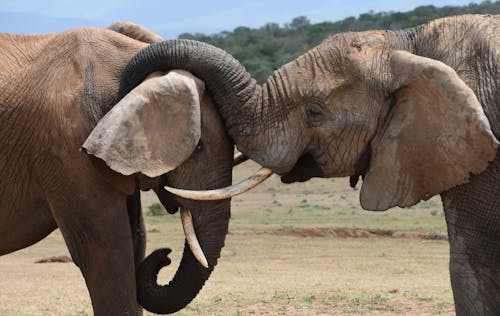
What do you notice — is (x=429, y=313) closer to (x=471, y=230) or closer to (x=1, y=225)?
(x=471, y=230)

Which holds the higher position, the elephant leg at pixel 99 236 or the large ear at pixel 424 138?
the large ear at pixel 424 138

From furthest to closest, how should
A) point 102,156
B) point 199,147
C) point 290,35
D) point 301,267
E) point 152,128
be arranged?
point 290,35 → point 301,267 → point 199,147 → point 152,128 → point 102,156

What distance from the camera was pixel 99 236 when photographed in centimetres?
841

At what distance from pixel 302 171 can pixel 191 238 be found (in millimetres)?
876

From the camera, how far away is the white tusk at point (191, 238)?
849 centimetres

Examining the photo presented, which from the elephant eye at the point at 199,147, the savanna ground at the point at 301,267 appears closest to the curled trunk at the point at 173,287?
the elephant eye at the point at 199,147

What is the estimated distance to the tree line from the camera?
5003 centimetres

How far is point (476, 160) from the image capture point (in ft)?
25.2

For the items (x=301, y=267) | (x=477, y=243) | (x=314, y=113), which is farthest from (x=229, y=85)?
(x=301, y=267)

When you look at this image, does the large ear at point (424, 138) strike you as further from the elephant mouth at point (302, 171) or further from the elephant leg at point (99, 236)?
the elephant leg at point (99, 236)

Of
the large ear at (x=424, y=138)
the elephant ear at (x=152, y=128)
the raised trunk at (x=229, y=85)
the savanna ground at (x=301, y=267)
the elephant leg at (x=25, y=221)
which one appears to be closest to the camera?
the large ear at (x=424, y=138)

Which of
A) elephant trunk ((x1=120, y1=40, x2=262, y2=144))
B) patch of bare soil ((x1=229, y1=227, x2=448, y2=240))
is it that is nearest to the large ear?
elephant trunk ((x1=120, y1=40, x2=262, y2=144))

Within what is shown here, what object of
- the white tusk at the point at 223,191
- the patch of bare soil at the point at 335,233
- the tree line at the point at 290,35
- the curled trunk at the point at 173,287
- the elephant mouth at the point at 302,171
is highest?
the elephant mouth at the point at 302,171

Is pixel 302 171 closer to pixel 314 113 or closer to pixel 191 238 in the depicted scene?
pixel 314 113
